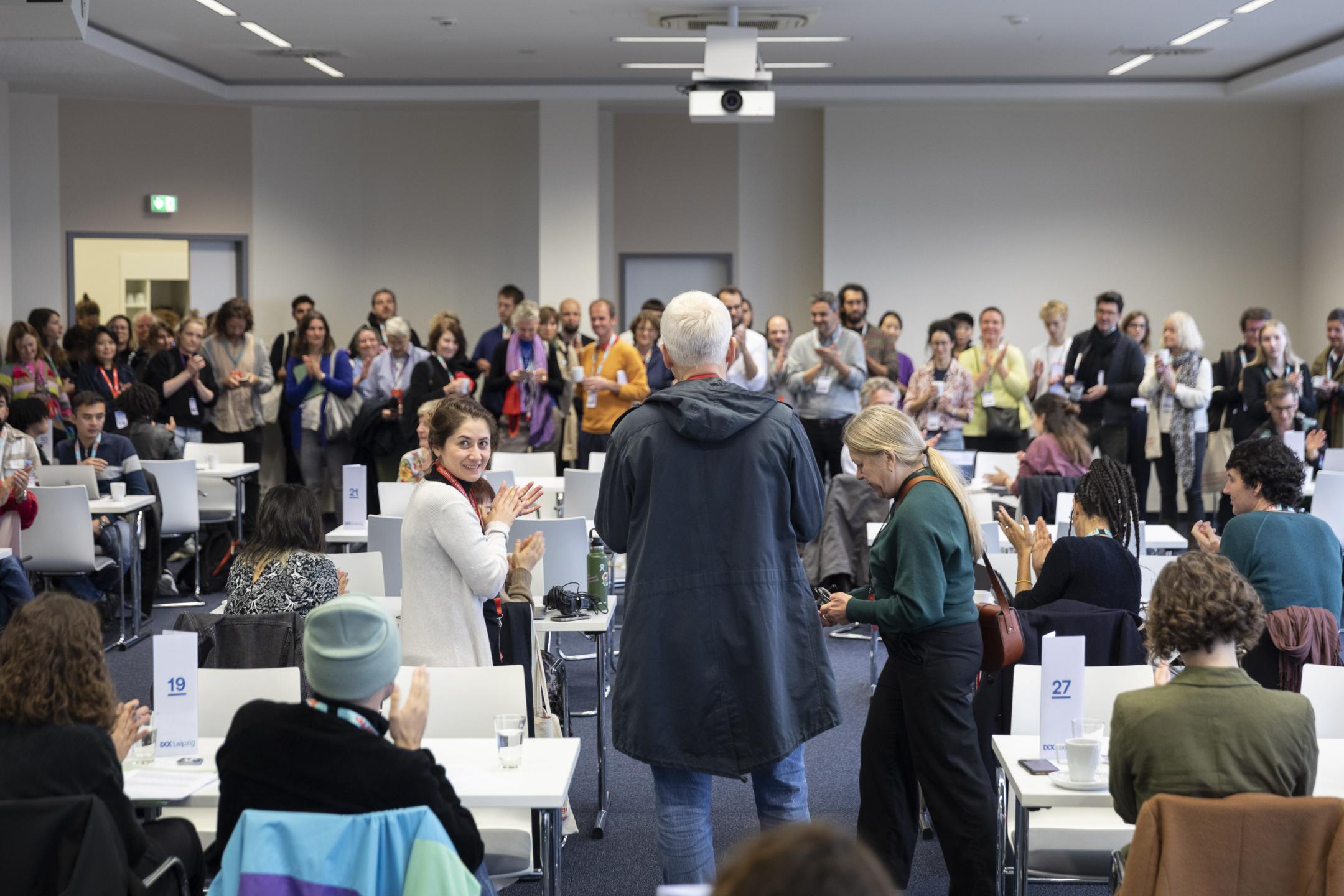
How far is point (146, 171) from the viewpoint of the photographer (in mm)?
11891

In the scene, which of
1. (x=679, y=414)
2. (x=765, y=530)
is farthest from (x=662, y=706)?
(x=679, y=414)

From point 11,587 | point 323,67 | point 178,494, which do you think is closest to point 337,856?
point 11,587

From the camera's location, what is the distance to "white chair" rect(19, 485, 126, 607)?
6.71 m

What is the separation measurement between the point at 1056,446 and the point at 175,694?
4.63 meters

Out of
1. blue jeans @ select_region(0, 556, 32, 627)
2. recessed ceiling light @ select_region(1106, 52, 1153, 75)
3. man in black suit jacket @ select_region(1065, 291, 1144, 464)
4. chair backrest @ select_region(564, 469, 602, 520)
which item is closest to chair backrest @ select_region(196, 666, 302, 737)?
blue jeans @ select_region(0, 556, 32, 627)

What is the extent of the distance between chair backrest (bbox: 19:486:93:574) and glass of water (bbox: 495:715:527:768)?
4.58m

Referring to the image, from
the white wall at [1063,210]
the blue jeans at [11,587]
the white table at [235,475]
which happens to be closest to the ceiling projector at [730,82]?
the white wall at [1063,210]

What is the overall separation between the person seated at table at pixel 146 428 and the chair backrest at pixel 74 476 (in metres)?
0.96

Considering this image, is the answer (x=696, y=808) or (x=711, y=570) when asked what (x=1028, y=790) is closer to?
(x=696, y=808)

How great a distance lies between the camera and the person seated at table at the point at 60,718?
2584mm

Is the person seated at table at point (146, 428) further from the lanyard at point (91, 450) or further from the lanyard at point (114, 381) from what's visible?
the lanyard at point (114, 381)

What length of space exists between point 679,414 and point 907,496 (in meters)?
0.79

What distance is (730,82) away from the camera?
902 centimetres

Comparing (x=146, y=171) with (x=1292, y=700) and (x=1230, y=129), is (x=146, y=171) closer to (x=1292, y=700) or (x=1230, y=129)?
(x=1230, y=129)
